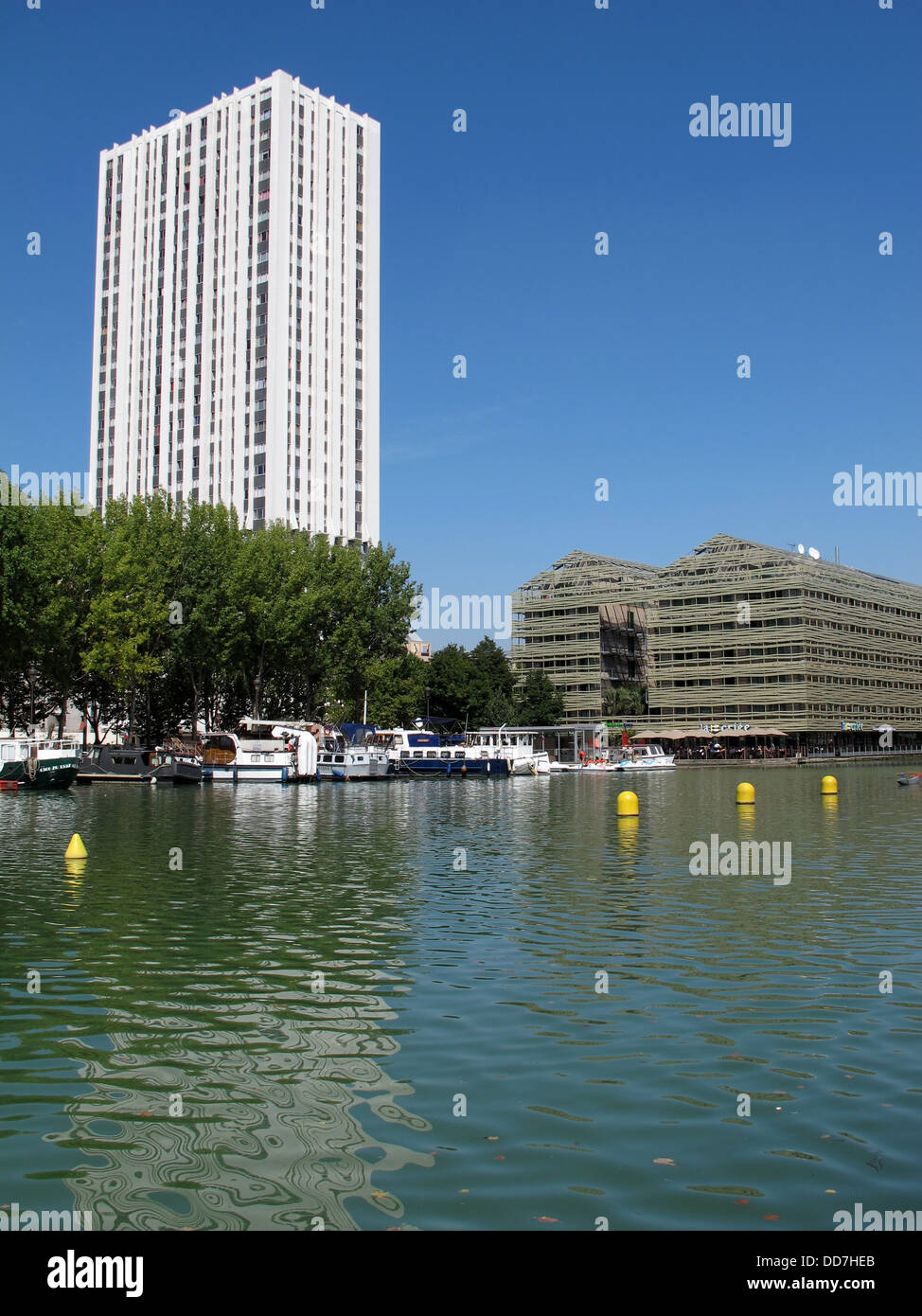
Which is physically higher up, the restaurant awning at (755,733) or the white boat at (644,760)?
the restaurant awning at (755,733)

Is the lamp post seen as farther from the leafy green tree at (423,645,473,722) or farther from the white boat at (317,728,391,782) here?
the leafy green tree at (423,645,473,722)

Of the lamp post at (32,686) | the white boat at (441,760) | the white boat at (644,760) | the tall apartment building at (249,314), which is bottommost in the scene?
the white boat at (644,760)

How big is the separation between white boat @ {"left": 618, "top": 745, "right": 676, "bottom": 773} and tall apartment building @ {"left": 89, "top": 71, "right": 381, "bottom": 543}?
143 feet

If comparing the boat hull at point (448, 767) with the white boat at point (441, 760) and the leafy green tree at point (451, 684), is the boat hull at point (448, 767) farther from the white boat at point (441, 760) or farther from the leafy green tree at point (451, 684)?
the leafy green tree at point (451, 684)

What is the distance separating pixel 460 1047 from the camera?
1066 cm

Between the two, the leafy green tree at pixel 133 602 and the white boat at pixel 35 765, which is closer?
the white boat at pixel 35 765

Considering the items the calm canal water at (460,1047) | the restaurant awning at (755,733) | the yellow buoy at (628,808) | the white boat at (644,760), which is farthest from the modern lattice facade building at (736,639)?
the calm canal water at (460,1047)

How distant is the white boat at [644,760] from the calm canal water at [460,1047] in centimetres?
9191

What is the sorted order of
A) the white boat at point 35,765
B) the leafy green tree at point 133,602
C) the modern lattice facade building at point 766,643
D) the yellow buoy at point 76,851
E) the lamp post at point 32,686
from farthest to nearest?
the modern lattice facade building at point 766,643 < the lamp post at point 32,686 < the leafy green tree at point 133,602 < the white boat at point 35,765 < the yellow buoy at point 76,851

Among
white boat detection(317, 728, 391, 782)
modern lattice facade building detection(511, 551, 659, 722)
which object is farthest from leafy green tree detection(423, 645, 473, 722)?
white boat detection(317, 728, 391, 782)

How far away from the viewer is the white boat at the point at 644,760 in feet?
379

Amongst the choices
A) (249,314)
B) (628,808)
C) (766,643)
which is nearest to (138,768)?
(628,808)

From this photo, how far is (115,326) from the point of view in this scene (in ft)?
472
